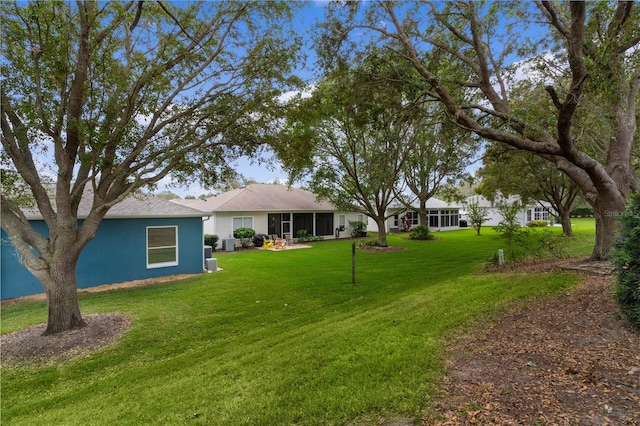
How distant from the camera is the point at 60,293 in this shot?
6.18 meters

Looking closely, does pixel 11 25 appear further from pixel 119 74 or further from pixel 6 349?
pixel 6 349

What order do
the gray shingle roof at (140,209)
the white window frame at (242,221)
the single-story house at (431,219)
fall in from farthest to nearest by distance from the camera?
the single-story house at (431,219) → the white window frame at (242,221) → the gray shingle roof at (140,209)

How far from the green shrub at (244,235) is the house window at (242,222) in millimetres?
609

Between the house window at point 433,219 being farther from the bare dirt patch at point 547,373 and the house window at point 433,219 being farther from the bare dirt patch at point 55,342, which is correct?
the bare dirt patch at point 55,342

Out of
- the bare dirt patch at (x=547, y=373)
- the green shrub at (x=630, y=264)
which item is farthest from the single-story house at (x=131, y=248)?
the green shrub at (x=630, y=264)

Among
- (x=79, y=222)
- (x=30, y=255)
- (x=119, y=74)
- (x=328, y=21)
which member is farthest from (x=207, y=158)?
(x=79, y=222)

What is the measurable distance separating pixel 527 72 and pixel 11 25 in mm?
11688

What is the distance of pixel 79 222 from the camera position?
34.4 ft

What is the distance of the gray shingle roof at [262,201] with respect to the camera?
21.2m

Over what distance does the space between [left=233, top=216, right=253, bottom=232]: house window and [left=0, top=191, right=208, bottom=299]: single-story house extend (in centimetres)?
765

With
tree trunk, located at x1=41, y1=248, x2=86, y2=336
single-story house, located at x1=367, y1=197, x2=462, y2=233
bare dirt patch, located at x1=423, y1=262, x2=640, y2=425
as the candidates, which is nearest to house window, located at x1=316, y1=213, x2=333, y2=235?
single-story house, located at x1=367, y1=197, x2=462, y2=233

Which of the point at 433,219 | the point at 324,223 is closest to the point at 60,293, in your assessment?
the point at 324,223

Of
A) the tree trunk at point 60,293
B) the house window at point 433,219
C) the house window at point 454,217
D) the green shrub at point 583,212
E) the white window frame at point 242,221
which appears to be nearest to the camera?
the tree trunk at point 60,293

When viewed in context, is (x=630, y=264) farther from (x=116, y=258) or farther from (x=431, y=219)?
(x=431, y=219)
